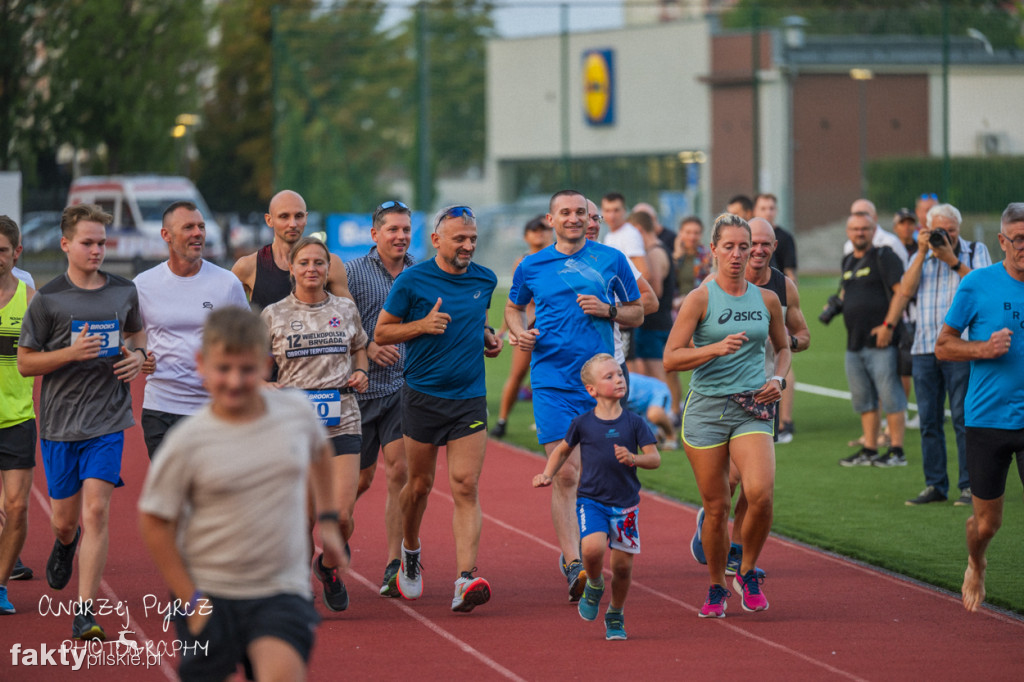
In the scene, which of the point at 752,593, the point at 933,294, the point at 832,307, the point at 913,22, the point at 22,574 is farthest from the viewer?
the point at 913,22

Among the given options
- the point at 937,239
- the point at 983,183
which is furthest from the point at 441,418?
the point at 983,183

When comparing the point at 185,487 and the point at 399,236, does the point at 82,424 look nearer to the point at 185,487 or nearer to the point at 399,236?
the point at 399,236

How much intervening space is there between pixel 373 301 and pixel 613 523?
2280 mm

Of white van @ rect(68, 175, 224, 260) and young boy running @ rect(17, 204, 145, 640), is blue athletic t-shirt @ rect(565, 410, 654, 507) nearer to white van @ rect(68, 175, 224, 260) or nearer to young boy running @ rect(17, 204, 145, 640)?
young boy running @ rect(17, 204, 145, 640)

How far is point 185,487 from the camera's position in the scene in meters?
4.14

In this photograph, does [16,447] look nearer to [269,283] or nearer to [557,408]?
[269,283]

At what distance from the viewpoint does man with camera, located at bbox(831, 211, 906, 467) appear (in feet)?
39.0

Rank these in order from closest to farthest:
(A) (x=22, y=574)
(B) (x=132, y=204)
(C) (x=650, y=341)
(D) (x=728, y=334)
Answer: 1. (D) (x=728, y=334)
2. (A) (x=22, y=574)
3. (C) (x=650, y=341)
4. (B) (x=132, y=204)

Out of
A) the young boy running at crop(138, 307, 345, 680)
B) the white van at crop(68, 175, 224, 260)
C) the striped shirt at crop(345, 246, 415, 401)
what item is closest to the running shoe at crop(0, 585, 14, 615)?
the striped shirt at crop(345, 246, 415, 401)

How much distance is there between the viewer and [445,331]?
24.3 feet

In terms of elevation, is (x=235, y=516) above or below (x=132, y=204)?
below

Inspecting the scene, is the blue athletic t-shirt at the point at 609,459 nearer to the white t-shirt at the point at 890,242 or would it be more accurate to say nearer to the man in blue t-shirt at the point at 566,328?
the man in blue t-shirt at the point at 566,328

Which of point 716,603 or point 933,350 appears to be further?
point 933,350

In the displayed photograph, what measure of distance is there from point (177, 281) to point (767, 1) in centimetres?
6362
